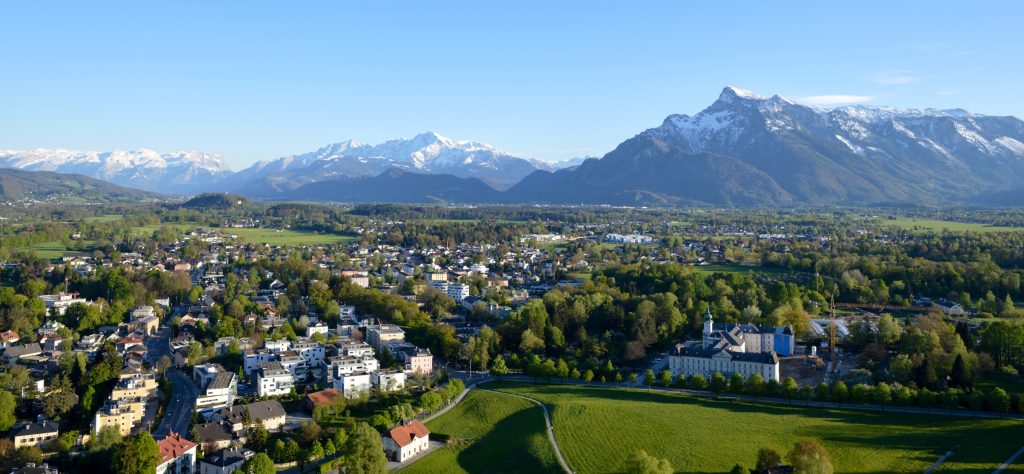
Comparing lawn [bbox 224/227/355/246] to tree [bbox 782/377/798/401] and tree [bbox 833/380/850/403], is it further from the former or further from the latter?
tree [bbox 833/380/850/403]

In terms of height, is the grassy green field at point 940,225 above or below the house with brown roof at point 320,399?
above

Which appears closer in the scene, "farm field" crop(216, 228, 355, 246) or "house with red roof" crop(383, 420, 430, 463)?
"house with red roof" crop(383, 420, 430, 463)

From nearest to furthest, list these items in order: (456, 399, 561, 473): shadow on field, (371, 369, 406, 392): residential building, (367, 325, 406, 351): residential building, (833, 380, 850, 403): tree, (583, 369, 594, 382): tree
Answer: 1. (456, 399, 561, 473): shadow on field
2. (833, 380, 850, 403): tree
3. (371, 369, 406, 392): residential building
4. (583, 369, 594, 382): tree
5. (367, 325, 406, 351): residential building

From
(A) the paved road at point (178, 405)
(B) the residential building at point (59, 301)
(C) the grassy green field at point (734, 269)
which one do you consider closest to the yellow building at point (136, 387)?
(A) the paved road at point (178, 405)

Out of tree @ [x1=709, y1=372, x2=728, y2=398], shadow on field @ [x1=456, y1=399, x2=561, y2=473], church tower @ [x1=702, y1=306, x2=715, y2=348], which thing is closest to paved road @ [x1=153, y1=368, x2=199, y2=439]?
shadow on field @ [x1=456, y1=399, x2=561, y2=473]

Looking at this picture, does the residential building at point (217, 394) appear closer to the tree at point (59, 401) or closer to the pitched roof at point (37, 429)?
the tree at point (59, 401)

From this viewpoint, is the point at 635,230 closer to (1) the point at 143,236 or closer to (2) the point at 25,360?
(1) the point at 143,236
